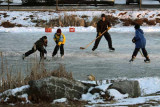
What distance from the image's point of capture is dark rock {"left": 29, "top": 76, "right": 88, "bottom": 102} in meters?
7.75

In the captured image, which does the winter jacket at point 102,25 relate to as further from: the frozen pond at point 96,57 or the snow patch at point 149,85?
the snow patch at point 149,85

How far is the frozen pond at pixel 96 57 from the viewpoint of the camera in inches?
429

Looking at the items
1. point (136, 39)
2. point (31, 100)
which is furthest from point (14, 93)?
point (136, 39)

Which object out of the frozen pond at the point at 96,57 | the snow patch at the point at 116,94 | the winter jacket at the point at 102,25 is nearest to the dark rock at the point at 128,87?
the snow patch at the point at 116,94

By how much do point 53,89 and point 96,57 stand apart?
590 centimetres

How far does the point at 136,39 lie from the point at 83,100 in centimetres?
503

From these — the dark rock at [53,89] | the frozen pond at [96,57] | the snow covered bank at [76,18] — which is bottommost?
the snow covered bank at [76,18]

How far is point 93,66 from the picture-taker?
11.9 m

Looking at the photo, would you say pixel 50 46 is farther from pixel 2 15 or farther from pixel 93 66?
pixel 2 15

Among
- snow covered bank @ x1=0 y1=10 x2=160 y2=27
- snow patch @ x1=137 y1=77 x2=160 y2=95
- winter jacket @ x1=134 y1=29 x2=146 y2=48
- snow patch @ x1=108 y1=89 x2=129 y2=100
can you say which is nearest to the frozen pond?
winter jacket @ x1=134 y1=29 x2=146 y2=48

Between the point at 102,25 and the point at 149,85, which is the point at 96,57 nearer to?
the point at 102,25

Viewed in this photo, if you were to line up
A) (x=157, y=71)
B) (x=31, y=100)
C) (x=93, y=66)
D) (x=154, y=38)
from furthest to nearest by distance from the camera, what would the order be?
1. (x=154, y=38)
2. (x=93, y=66)
3. (x=157, y=71)
4. (x=31, y=100)

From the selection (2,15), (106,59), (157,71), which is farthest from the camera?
(2,15)

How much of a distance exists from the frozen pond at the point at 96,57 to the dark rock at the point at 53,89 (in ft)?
7.10
